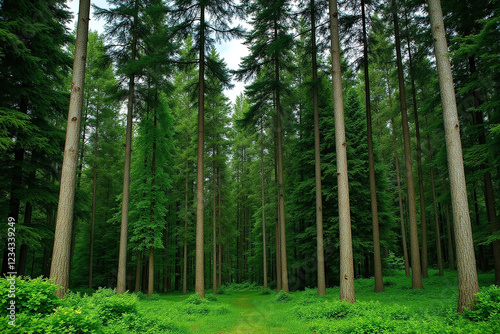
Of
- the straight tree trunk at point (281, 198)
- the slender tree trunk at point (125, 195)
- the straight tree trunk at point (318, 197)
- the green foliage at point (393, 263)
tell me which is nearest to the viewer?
the slender tree trunk at point (125, 195)

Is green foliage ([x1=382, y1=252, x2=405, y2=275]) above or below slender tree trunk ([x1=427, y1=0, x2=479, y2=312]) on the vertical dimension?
below

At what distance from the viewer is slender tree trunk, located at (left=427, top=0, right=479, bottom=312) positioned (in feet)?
22.6

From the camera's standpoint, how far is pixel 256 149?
25.5m

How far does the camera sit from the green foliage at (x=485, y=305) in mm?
5797

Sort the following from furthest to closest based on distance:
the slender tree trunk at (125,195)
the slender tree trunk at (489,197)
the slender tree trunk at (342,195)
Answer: the slender tree trunk at (125,195) → the slender tree trunk at (489,197) → the slender tree trunk at (342,195)

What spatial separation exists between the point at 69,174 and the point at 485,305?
10.4 m

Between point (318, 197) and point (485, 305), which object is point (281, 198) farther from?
point (485, 305)

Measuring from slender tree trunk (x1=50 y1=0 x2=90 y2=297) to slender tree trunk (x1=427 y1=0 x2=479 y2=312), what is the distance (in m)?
9.80

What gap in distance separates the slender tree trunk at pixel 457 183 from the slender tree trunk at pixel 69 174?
9800 mm

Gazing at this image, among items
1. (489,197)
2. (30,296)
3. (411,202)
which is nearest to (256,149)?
(411,202)

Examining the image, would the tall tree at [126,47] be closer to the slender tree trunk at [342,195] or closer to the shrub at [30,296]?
the shrub at [30,296]

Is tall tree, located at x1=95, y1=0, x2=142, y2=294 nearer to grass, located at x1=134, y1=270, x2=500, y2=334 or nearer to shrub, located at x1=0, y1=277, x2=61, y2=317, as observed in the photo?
grass, located at x1=134, y1=270, x2=500, y2=334

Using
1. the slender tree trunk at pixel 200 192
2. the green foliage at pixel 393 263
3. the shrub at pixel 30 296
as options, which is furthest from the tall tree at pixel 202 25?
the green foliage at pixel 393 263

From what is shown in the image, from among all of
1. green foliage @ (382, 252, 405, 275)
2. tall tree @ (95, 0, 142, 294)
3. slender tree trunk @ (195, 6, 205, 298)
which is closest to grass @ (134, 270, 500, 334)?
slender tree trunk @ (195, 6, 205, 298)
